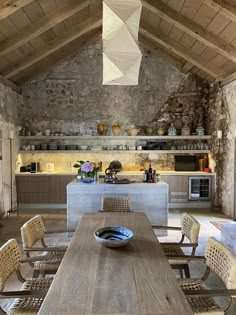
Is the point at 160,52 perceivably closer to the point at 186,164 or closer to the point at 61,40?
the point at 61,40

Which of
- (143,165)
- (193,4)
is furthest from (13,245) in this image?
(143,165)

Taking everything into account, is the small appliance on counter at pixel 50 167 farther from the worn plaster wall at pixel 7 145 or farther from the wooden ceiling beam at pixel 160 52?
the wooden ceiling beam at pixel 160 52

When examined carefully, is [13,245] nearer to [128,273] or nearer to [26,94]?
[128,273]

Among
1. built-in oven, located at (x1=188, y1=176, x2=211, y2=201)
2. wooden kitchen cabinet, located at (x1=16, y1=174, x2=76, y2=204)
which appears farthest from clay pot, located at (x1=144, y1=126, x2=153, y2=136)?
wooden kitchen cabinet, located at (x1=16, y1=174, x2=76, y2=204)

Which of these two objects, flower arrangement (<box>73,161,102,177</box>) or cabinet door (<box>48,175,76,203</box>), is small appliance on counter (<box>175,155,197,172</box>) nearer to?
cabinet door (<box>48,175,76,203</box>)

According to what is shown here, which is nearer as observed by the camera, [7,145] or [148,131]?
[7,145]

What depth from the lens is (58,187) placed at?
740cm

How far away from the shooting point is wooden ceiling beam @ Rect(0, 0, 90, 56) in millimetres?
5160

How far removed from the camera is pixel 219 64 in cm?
644

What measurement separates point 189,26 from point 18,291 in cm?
512

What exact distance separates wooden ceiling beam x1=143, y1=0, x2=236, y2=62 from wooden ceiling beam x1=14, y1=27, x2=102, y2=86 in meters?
2.41

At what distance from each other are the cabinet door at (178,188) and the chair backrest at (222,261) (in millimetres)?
5030

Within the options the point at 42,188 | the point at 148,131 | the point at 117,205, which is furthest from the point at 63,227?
the point at 148,131

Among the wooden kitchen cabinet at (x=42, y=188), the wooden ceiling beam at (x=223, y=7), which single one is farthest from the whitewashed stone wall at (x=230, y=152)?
the wooden kitchen cabinet at (x=42, y=188)
